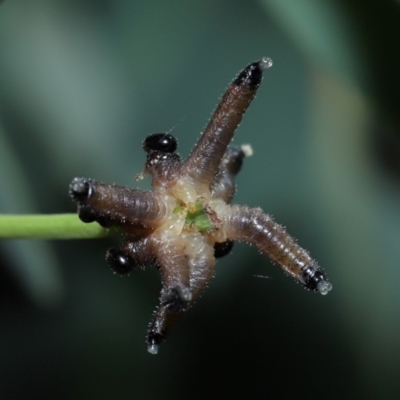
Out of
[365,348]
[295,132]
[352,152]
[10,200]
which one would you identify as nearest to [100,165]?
[10,200]

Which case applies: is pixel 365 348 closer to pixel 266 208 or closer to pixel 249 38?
pixel 266 208

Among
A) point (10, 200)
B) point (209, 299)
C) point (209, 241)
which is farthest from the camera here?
point (209, 299)

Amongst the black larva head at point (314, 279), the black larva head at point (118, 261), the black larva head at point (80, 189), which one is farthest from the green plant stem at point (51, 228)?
the black larva head at point (314, 279)

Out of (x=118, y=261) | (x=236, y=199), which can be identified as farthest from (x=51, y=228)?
(x=236, y=199)

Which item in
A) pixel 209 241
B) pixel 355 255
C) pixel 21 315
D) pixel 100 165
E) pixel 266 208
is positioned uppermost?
pixel 100 165

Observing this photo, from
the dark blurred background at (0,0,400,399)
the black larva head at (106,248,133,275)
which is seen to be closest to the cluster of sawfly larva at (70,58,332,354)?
the black larva head at (106,248,133,275)

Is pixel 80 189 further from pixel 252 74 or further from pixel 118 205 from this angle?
pixel 252 74

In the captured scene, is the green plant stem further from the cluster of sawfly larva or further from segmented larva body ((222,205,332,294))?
segmented larva body ((222,205,332,294))
